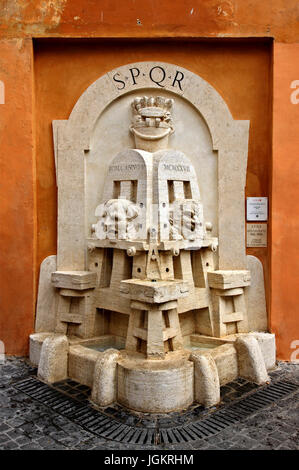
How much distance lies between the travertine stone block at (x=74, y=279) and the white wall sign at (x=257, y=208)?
2.37 m

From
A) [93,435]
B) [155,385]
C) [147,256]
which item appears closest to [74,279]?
[147,256]

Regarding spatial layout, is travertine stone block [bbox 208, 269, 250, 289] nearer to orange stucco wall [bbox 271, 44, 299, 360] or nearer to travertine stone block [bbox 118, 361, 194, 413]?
orange stucco wall [bbox 271, 44, 299, 360]

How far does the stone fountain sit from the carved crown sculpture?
14mm

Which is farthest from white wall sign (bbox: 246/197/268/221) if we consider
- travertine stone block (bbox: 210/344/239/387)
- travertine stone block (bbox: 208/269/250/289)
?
travertine stone block (bbox: 210/344/239/387)

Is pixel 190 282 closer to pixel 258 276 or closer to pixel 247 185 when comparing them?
pixel 258 276

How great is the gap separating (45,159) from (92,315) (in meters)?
2.36

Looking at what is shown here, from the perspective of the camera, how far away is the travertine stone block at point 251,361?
15.4ft

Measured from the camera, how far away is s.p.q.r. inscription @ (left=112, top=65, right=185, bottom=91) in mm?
5488

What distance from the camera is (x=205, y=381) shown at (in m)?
4.15

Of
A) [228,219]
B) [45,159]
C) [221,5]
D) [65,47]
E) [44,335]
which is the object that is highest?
[221,5]

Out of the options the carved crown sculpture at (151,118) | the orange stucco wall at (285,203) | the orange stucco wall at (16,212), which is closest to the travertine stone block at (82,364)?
the orange stucco wall at (16,212)
